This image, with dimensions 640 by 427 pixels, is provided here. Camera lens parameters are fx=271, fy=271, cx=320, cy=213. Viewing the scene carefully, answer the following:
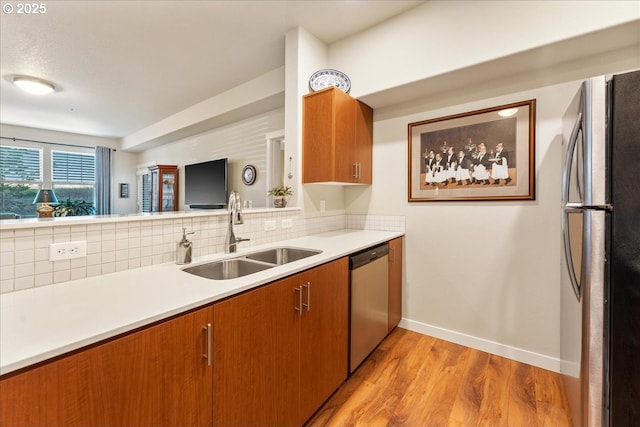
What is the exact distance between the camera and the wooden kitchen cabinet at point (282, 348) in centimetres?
102

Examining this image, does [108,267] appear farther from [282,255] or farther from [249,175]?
[249,175]

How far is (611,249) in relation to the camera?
42.9 inches

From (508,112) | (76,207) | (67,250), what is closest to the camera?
(67,250)

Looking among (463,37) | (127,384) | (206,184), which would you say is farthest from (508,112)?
(206,184)

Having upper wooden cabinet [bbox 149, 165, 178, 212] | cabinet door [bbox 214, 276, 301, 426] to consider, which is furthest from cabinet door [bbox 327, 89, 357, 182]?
upper wooden cabinet [bbox 149, 165, 178, 212]

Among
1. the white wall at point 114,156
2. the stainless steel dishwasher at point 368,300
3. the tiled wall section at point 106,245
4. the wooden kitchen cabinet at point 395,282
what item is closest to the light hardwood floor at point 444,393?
the stainless steel dishwasher at point 368,300

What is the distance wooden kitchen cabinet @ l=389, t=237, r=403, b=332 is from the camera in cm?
234

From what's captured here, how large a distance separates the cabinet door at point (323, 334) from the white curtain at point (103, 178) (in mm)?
7244

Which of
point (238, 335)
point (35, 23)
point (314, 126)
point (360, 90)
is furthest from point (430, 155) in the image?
point (35, 23)

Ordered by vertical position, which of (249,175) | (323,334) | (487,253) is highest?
(249,175)

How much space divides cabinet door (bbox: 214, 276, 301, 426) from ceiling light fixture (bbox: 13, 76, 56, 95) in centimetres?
461

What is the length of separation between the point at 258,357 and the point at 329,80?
2260mm

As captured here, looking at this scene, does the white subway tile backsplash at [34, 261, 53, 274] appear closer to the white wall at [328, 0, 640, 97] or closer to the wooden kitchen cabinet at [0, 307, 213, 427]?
the wooden kitchen cabinet at [0, 307, 213, 427]

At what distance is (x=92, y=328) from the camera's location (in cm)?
73
